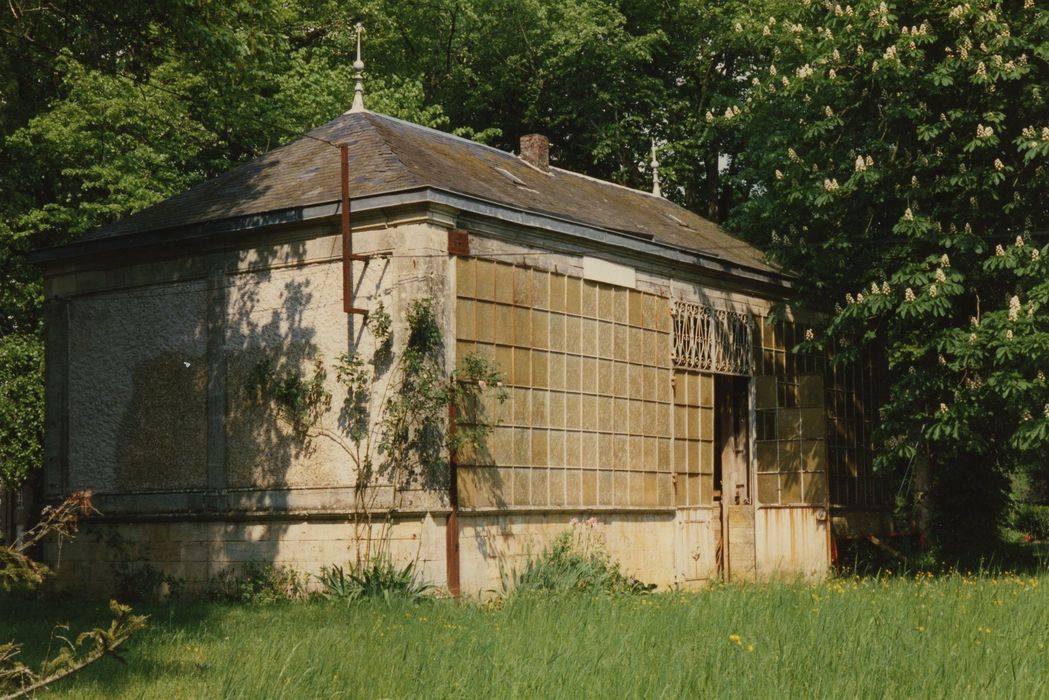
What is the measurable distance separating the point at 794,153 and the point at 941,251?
2.44 meters

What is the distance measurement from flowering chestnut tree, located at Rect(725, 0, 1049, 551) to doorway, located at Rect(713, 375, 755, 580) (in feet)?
6.33

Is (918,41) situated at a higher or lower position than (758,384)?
higher

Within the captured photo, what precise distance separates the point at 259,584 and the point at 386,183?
4.80 metres

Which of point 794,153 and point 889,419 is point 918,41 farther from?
point 889,419

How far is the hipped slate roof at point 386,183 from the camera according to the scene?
1638 cm

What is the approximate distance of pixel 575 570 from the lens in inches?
633

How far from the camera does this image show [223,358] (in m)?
16.8

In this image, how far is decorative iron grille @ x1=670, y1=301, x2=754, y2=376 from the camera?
19156 mm

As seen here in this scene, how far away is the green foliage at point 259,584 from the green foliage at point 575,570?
7.91 feet

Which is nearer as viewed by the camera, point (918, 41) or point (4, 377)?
point (918, 41)

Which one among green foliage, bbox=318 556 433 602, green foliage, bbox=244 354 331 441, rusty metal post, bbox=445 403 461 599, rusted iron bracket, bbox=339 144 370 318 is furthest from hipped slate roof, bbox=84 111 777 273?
green foliage, bbox=318 556 433 602

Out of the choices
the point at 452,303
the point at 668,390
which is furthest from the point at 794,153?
the point at 452,303

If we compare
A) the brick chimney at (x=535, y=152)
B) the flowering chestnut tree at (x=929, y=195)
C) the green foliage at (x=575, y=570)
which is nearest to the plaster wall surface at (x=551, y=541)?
the green foliage at (x=575, y=570)

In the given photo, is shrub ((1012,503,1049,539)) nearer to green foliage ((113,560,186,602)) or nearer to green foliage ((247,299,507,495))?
green foliage ((247,299,507,495))
